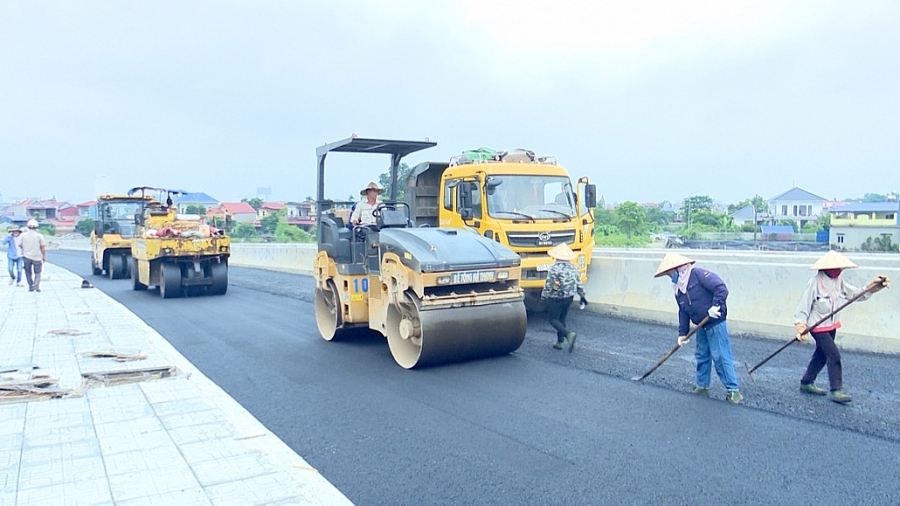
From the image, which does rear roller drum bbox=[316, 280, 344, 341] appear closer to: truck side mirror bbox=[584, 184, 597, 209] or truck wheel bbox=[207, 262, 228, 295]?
truck side mirror bbox=[584, 184, 597, 209]

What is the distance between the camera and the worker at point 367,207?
29.3 feet

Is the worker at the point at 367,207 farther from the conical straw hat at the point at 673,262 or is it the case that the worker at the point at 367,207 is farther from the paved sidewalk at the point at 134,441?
the conical straw hat at the point at 673,262

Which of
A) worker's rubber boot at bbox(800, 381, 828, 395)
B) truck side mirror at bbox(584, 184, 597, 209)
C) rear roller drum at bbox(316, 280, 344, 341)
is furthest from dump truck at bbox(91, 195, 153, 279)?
worker's rubber boot at bbox(800, 381, 828, 395)

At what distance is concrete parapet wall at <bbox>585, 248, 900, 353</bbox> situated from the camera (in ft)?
24.8

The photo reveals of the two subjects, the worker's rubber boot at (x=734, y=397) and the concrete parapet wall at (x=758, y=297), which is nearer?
the worker's rubber boot at (x=734, y=397)

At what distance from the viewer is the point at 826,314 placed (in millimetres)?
5793

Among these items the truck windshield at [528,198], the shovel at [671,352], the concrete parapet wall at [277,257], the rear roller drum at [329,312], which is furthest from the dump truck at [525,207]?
the concrete parapet wall at [277,257]

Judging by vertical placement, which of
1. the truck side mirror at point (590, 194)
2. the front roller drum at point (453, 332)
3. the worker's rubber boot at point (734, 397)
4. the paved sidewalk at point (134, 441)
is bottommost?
the paved sidewalk at point (134, 441)

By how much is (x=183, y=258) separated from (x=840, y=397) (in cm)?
1370

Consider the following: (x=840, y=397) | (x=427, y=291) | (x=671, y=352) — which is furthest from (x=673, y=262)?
(x=427, y=291)

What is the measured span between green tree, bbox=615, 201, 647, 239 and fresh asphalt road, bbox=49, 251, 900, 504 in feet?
57.1

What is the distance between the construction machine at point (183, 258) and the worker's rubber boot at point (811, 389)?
42.3 ft

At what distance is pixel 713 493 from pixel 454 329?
137 inches

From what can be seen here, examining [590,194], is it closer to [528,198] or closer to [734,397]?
[528,198]
